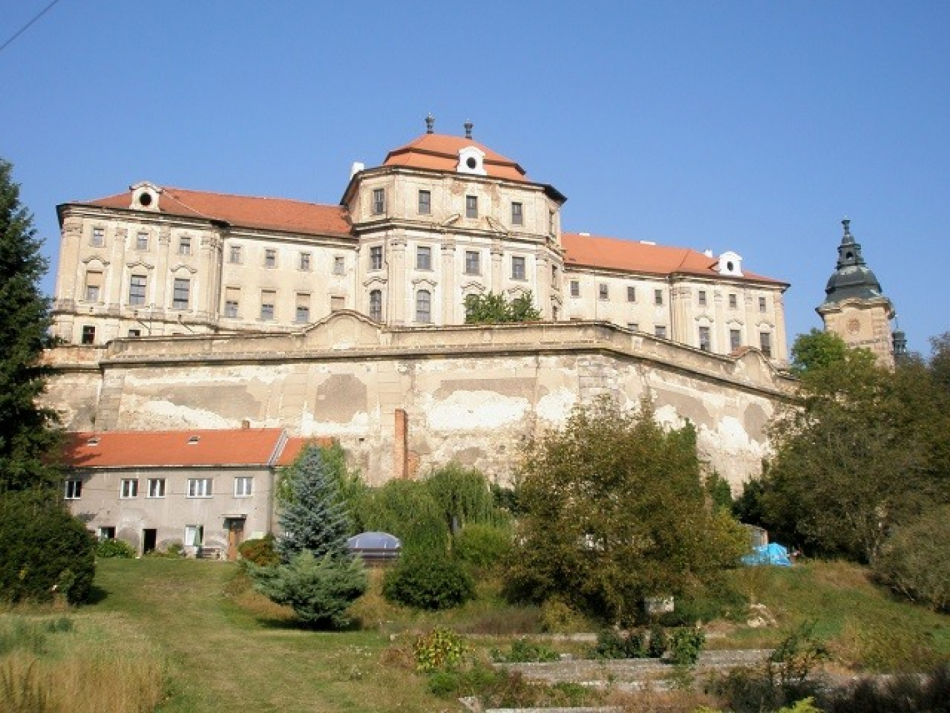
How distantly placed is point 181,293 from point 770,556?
33.8 m

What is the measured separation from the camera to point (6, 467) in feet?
101

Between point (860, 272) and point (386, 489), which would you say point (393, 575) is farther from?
point (860, 272)

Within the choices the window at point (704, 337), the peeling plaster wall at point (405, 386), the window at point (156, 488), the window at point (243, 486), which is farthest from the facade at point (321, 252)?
the window at point (156, 488)

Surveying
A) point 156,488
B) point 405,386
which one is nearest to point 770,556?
point 405,386

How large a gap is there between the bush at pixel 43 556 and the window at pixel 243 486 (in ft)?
36.9

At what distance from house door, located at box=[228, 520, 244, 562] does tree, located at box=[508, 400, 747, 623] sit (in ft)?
38.1

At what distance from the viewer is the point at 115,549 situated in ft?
112

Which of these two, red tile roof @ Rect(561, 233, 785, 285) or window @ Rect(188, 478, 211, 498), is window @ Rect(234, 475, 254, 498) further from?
red tile roof @ Rect(561, 233, 785, 285)

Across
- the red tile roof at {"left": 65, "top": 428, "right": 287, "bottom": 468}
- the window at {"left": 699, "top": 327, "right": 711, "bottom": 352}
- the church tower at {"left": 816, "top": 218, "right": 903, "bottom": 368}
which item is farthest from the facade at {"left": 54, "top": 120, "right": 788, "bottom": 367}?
the church tower at {"left": 816, "top": 218, "right": 903, "bottom": 368}

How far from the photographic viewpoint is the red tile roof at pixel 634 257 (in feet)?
219

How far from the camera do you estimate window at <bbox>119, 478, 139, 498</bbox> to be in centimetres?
3678

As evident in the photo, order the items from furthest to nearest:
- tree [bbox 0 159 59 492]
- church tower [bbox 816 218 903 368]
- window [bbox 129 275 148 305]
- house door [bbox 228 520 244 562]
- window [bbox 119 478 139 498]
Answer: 1. church tower [bbox 816 218 903 368]
2. window [bbox 129 275 148 305]
3. window [bbox 119 478 139 498]
4. house door [bbox 228 520 244 562]
5. tree [bbox 0 159 59 492]

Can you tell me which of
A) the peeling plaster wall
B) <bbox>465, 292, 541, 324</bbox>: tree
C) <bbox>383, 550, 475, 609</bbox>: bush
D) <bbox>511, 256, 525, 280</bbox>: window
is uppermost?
<bbox>511, 256, 525, 280</bbox>: window

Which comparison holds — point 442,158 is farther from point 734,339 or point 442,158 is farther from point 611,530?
point 611,530
